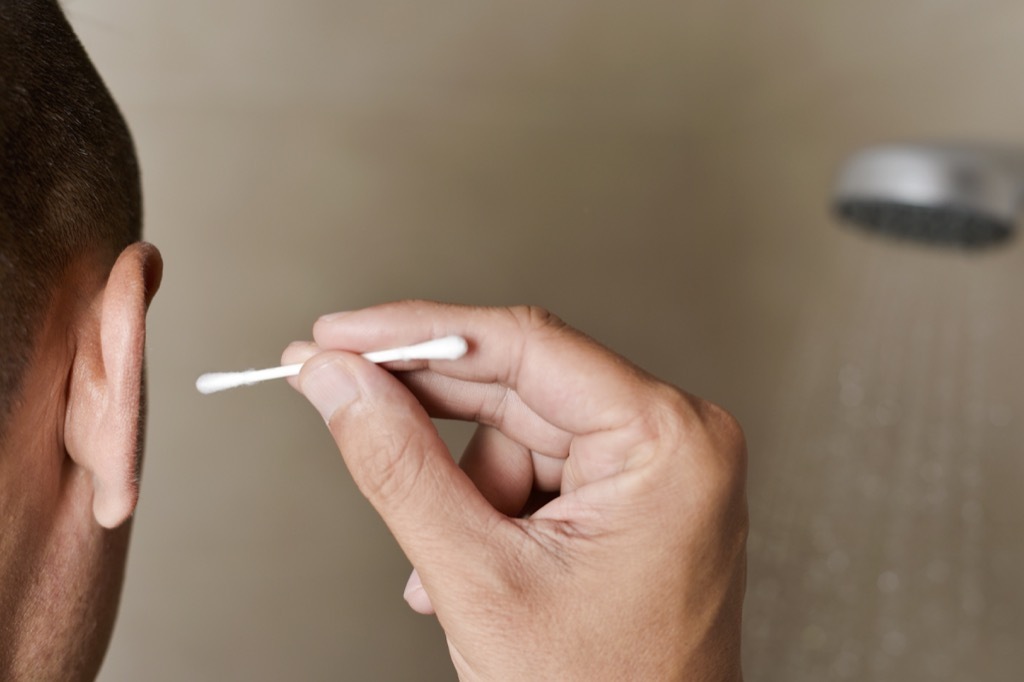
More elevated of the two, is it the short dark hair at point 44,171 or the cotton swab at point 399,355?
the short dark hair at point 44,171

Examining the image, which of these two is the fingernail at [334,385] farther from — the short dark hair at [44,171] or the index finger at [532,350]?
the short dark hair at [44,171]

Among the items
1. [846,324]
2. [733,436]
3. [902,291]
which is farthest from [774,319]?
[733,436]

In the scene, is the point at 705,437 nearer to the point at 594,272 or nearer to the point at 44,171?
the point at 44,171

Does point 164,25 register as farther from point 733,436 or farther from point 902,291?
point 902,291

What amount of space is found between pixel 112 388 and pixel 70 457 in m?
0.06

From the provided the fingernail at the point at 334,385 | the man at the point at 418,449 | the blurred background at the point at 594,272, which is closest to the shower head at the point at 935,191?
the blurred background at the point at 594,272

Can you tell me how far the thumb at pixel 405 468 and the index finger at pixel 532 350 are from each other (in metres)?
0.03

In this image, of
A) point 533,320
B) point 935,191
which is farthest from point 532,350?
point 935,191

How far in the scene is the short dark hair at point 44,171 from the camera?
41 cm

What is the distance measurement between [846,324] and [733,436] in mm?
674

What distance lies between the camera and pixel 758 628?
3.28 feet

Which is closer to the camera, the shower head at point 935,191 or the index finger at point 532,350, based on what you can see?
the index finger at point 532,350

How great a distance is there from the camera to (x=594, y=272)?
0.90 m

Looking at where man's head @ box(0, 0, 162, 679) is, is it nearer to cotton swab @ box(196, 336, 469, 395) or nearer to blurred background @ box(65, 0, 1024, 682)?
cotton swab @ box(196, 336, 469, 395)
